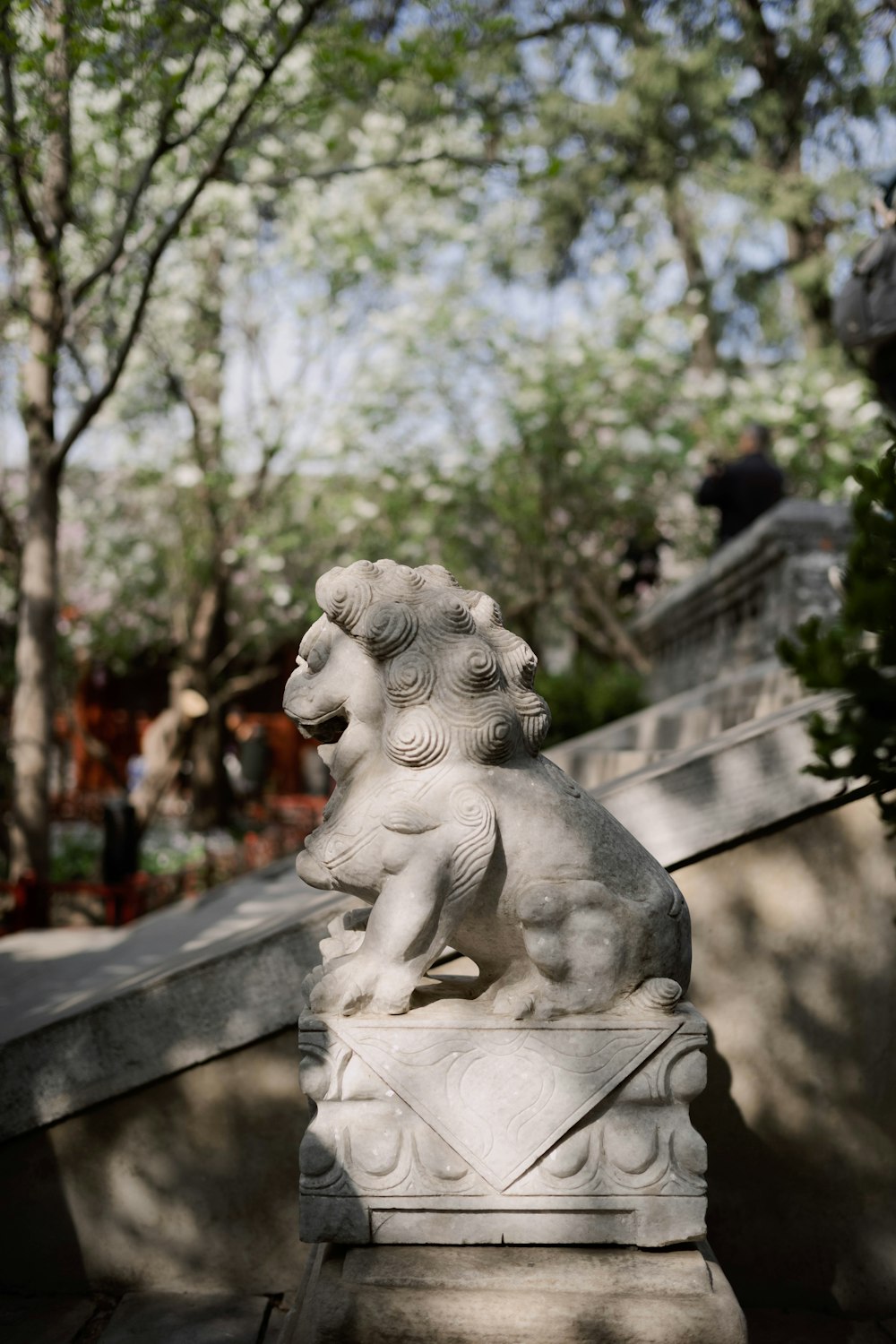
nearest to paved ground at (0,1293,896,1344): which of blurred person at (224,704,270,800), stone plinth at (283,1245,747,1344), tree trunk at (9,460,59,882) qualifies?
stone plinth at (283,1245,747,1344)

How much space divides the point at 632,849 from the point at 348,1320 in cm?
119

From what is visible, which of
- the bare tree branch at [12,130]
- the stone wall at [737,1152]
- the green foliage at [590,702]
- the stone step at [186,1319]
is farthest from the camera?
the green foliage at [590,702]

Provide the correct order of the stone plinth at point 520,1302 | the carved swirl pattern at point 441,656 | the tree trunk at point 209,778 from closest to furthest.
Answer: the stone plinth at point 520,1302, the carved swirl pattern at point 441,656, the tree trunk at point 209,778

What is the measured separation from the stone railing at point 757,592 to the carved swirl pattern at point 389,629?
139 inches

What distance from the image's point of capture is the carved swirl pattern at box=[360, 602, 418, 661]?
2576 millimetres

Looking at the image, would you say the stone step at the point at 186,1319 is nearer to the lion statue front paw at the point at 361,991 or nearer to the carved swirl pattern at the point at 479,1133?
the carved swirl pattern at the point at 479,1133

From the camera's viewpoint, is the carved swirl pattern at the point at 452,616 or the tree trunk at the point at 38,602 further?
the tree trunk at the point at 38,602

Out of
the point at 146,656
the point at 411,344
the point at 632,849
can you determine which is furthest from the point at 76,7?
the point at 146,656

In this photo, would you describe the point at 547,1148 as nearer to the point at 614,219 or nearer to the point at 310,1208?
the point at 310,1208

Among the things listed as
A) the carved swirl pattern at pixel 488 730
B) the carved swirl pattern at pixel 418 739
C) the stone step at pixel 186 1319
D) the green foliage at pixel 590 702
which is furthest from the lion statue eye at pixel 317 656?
the green foliage at pixel 590 702

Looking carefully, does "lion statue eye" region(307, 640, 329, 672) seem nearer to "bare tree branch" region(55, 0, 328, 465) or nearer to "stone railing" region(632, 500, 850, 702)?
"stone railing" region(632, 500, 850, 702)

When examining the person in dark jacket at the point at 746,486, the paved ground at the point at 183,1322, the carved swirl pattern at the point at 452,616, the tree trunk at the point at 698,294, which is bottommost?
the paved ground at the point at 183,1322

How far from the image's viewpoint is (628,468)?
13.7 metres

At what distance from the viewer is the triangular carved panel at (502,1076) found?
243cm
